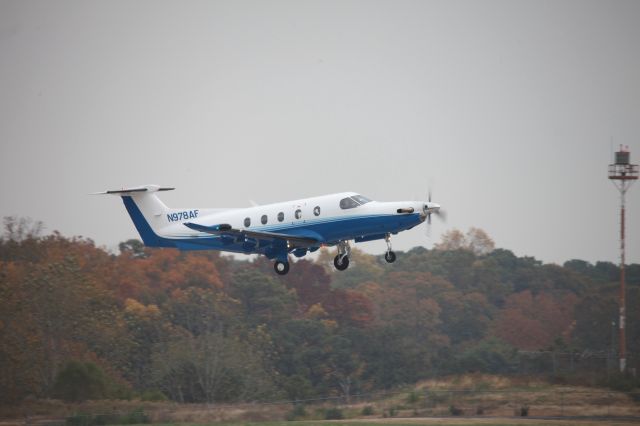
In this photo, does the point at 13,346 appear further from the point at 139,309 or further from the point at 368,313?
the point at 368,313

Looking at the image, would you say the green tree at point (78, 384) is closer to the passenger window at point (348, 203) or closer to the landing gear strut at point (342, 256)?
the landing gear strut at point (342, 256)

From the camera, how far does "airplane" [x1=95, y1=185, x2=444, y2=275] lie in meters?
45.4

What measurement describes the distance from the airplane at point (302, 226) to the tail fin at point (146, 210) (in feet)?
4.13

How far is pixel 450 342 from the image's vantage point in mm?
103000

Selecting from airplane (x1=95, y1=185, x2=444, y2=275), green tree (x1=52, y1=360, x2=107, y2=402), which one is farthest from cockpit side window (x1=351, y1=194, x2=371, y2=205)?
green tree (x1=52, y1=360, x2=107, y2=402)

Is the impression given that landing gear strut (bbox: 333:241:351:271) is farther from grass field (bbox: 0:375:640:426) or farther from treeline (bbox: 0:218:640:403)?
treeline (bbox: 0:218:640:403)

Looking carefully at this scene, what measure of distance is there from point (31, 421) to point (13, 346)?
18.8m

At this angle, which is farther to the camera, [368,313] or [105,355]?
[368,313]

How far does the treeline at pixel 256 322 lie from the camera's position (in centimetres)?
7156

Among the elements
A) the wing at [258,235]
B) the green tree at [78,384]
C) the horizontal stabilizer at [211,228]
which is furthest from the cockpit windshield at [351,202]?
the green tree at [78,384]

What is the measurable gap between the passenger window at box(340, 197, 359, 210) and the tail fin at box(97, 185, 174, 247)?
34.1 feet

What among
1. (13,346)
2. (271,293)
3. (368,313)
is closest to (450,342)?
(368,313)

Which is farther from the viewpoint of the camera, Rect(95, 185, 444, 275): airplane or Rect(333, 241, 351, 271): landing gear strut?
Rect(333, 241, 351, 271): landing gear strut

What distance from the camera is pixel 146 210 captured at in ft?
172
